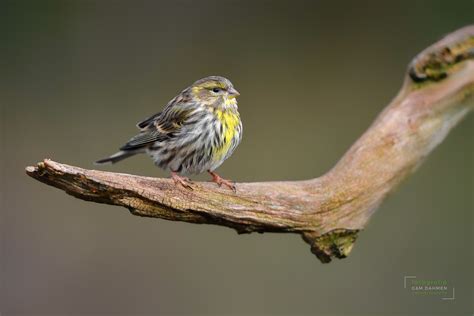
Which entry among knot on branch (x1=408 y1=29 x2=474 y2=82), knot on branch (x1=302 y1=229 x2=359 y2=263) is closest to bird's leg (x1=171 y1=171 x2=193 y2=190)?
knot on branch (x1=302 y1=229 x2=359 y2=263)

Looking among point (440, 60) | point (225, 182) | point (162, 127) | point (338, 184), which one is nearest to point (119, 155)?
point (162, 127)

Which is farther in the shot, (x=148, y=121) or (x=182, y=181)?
(x=148, y=121)

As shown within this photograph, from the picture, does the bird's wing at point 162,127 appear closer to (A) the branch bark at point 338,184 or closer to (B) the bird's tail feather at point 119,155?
(B) the bird's tail feather at point 119,155

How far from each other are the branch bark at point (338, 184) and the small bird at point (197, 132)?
0.30 m

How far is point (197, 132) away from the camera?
3295 mm

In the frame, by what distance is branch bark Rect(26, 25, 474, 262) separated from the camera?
107 inches

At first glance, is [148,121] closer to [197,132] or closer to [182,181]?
[197,132]

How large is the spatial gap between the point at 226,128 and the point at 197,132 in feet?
0.46

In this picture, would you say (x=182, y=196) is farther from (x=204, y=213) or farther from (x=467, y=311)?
(x=467, y=311)

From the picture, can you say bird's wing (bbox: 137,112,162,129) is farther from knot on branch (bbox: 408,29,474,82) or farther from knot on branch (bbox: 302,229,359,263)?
→ knot on branch (bbox: 408,29,474,82)

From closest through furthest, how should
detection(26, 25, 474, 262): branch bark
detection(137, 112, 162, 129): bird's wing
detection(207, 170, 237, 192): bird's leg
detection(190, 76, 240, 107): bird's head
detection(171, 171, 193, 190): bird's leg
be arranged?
detection(26, 25, 474, 262): branch bark < detection(171, 171, 193, 190): bird's leg < detection(207, 170, 237, 192): bird's leg < detection(190, 76, 240, 107): bird's head < detection(137, 112, 162, 129): bird's wing

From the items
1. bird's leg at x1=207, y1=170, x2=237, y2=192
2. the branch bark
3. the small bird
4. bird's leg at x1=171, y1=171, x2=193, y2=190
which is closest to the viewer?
the branch bark

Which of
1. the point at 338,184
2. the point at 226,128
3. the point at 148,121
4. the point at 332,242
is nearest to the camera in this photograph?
the point at 332,242

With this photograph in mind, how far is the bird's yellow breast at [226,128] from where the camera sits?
130 inches
